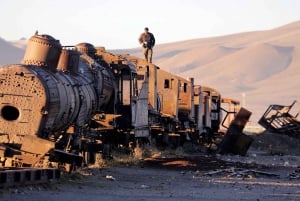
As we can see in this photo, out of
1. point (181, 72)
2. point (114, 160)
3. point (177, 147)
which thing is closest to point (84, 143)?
point (114, 160)

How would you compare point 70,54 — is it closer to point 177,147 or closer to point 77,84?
point 77,84

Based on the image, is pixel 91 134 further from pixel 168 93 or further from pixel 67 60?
pixel 168 93

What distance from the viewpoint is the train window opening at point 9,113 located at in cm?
1786

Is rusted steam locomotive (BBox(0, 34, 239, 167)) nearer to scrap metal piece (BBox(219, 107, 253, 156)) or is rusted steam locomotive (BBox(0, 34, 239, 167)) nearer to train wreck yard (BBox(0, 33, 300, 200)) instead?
train wreck yard (BBox(0, 33, 300, 200))

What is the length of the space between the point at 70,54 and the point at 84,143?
2.41 metres

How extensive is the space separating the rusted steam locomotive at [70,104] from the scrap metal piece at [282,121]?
16002mm

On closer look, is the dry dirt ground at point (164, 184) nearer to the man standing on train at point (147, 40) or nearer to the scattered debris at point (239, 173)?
the scattered debris at point (239, 173)

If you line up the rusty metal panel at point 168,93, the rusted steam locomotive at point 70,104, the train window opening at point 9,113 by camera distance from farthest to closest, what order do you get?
1. the rusty metal panel at point 168,93
2. the train window opening at point 9,113
3. the rusted steam locomotive at point 70,104

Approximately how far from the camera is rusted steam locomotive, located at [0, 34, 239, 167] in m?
17.6

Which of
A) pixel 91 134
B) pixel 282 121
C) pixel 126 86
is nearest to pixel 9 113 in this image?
pixel 91 134

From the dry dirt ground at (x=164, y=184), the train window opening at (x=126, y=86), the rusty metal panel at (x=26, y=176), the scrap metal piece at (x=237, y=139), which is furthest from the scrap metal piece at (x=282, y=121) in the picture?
the rusty metal panel at (x=26, y=176)

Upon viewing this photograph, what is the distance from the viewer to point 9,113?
1803cm

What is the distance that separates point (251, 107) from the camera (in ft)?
465

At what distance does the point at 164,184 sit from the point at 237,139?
19.9 metres
